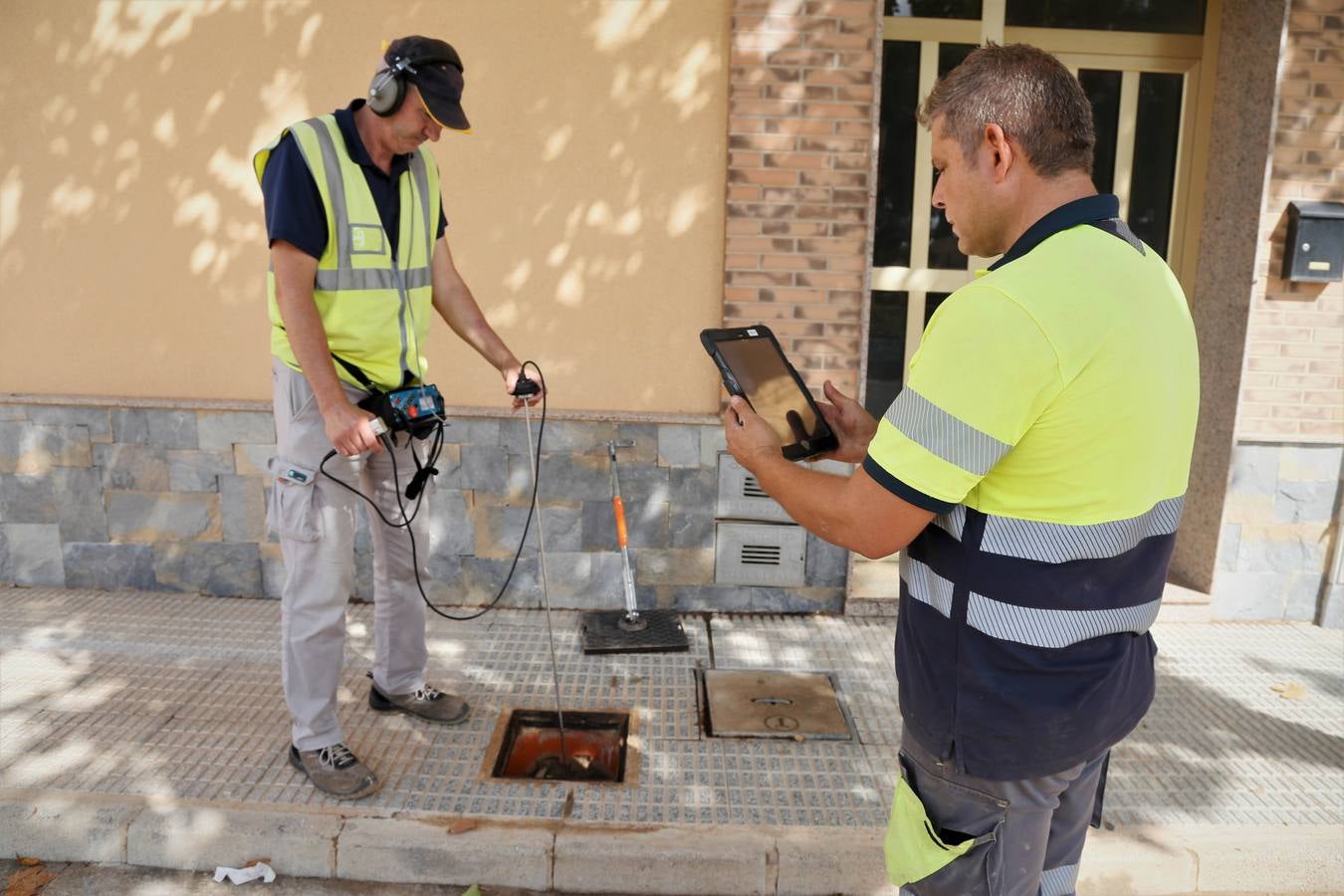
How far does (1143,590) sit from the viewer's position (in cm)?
194

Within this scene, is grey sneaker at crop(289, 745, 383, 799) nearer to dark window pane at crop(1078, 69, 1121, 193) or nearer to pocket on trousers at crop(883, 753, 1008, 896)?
pocket on trousers at crop(883, 753, 1008, 896)

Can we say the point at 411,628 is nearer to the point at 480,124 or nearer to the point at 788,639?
the point at 788,639

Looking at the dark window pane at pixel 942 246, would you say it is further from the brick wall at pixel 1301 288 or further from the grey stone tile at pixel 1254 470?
the grey stone tile at pixel 1254 470

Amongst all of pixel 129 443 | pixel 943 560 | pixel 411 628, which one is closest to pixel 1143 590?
pixel 943 560

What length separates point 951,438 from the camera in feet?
5.71

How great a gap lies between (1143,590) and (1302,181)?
4.07 meters

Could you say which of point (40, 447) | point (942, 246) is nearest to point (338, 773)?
point (40, 447)

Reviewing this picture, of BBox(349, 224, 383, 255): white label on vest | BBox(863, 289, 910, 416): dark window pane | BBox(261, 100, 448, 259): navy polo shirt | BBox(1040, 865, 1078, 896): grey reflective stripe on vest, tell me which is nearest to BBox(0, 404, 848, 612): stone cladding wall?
BBox(863, 289, 910, 416): dark window pane

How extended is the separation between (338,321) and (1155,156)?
4.42 meters

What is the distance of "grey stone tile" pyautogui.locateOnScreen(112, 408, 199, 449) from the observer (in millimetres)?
5184

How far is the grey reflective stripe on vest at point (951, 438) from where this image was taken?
5.67 feet

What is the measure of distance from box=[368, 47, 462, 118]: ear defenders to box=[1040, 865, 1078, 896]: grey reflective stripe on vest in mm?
2824

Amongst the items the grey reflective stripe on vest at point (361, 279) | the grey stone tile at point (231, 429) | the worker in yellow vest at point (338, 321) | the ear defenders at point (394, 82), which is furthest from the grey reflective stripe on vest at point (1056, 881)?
the grey stone tile at point (231, 429)

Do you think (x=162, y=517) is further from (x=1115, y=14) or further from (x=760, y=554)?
(x=1115, y=14)
